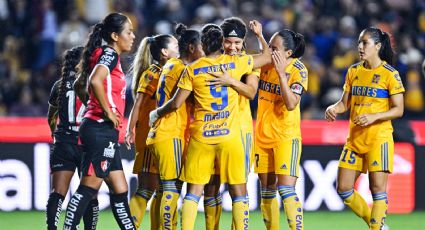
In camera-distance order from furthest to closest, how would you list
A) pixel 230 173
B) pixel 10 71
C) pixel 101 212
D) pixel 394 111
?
pixel 10 71 < pixel 101 212 < pixel 394 111 < pixel 230 173

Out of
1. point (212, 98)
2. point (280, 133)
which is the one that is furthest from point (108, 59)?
point (280, 133)

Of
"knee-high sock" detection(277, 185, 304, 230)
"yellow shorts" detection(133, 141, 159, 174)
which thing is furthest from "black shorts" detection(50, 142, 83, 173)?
"knee-high sock" detection(277, 185, 304, 230)

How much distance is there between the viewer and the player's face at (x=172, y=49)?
29.8 ft

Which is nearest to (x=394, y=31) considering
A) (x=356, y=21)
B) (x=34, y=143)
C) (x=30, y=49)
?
(x=356, y=21)

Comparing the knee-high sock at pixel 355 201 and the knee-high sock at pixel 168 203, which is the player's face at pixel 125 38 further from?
the knee-high sock at pixel 355 201

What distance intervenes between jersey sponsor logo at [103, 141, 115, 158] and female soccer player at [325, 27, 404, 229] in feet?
7.67

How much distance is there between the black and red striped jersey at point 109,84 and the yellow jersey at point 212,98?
0.56m

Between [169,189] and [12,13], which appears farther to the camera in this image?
[12,13]

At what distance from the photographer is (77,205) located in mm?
8086

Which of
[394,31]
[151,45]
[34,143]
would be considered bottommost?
[34,143]

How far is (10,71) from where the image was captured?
49.5ft

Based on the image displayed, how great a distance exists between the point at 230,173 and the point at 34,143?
4.47 metres

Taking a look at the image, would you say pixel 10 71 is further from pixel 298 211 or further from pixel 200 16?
pixel 298 211

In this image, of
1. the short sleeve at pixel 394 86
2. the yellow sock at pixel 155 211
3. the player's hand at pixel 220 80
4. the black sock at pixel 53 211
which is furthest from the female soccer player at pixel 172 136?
the short sleeve at pixel 394 86
